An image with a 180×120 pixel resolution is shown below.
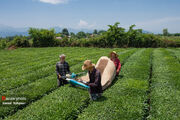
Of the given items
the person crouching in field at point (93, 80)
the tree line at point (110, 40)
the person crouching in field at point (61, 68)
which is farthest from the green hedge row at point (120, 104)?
the tree line at point (110, 40)

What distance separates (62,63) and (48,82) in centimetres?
145

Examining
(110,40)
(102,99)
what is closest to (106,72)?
(102,99)

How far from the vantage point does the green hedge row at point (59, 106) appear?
443 centimetres

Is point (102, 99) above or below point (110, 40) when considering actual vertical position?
below

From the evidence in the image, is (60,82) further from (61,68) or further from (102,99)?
(102,99)

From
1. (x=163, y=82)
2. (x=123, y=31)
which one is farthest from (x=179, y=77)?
(x=123, y=31)

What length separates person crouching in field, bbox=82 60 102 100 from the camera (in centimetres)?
501

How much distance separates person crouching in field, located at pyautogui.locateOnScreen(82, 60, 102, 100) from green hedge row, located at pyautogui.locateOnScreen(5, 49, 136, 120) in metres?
0.39

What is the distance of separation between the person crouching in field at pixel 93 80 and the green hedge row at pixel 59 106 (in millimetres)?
392

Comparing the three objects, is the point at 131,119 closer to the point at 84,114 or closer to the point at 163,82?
the point at 84,114

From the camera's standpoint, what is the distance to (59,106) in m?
4.92

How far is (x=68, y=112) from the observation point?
14.9 ft

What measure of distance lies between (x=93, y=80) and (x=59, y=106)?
152 centimetres

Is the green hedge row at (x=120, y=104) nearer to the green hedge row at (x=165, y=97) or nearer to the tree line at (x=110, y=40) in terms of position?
the green hedge row at (x=165, y=97)
